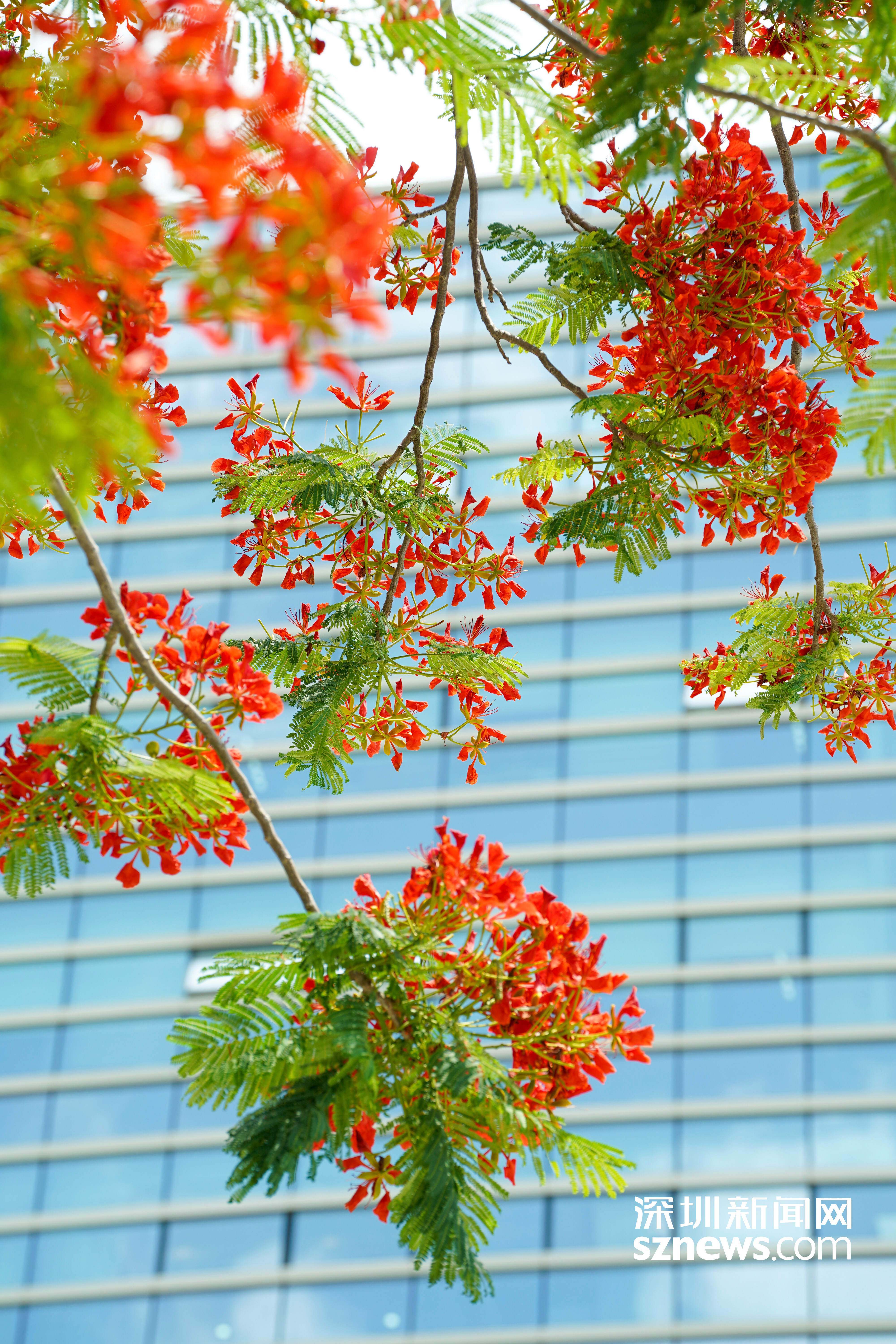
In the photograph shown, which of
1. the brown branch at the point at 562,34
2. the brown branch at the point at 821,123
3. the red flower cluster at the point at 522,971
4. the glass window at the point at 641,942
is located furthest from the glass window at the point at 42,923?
the brown branch at the point at 821,123

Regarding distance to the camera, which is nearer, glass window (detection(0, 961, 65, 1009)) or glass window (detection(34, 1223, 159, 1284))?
glass window (detection(34, 1223, 159, 1284))

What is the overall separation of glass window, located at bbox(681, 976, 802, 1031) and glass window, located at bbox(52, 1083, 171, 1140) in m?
6.73

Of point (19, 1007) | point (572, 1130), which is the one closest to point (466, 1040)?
point (572, 1130)

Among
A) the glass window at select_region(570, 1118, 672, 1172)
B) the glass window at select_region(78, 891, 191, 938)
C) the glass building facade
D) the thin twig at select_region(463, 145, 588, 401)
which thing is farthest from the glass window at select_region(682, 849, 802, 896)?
the thin twig at select_region(463, 145, 588, 401)

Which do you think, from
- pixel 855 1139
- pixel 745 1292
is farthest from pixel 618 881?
pixel 745 1292

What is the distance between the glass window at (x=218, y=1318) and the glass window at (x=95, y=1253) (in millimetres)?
654

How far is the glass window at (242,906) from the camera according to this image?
20.9 metres

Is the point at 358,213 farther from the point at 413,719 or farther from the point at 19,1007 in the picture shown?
the point at 19,1007

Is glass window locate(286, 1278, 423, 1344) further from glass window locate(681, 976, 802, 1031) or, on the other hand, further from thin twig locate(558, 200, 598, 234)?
thin twig locate(558, 200, 598, 234)

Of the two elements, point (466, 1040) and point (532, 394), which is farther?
point (532, 394)

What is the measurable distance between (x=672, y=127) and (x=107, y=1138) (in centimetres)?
2036

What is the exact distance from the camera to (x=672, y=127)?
192cm

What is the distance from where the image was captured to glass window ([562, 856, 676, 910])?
66.3 feet

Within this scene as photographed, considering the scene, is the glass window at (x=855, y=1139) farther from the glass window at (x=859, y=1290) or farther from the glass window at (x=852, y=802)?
the glass window at (x=852, y=802)
